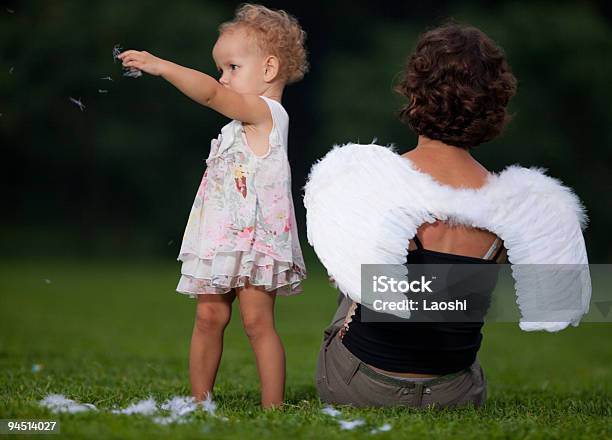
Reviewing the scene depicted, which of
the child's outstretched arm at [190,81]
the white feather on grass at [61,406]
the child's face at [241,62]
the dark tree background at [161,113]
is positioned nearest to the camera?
the white feather on grass at [61,406]

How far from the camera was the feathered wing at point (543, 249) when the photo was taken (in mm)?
2848

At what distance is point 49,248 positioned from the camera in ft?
60.8

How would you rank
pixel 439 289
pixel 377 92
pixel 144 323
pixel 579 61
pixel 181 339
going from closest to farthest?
pixel 439 289 < pixel 181 339 < pixel 144 323 < pixel 579 61 < pixel 377 92

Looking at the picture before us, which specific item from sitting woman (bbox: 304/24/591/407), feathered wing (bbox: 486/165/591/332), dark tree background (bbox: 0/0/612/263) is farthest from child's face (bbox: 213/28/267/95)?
dark tree background (bbox: 0/0/612/263)

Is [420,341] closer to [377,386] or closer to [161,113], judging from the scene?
[377,386]

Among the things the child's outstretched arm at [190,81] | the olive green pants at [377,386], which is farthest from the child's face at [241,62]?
the olive green pants at [377,386]

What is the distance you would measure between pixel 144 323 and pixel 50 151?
11.8 m

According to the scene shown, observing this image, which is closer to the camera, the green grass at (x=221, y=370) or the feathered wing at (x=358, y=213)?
the green grass at (x=221, y=370)

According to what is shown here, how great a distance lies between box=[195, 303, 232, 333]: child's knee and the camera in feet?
10.8

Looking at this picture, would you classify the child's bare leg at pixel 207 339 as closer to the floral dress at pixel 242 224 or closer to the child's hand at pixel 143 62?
the floral dress at pixel 242 224

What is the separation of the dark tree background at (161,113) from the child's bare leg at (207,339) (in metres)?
14.2

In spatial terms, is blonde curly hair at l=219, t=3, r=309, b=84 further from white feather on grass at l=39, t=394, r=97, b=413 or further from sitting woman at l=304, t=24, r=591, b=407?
white feather on grass at l=39, t=394, r=97, b=413

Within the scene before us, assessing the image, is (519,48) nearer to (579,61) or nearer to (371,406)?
(579,61)

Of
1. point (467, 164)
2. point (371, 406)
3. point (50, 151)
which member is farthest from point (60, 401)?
point (50, 151)
